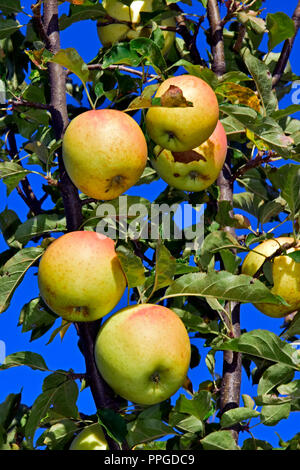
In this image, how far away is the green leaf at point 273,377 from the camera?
2250 millimetres

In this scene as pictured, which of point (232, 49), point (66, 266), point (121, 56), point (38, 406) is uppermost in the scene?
point (121, 56)

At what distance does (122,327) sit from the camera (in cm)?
190

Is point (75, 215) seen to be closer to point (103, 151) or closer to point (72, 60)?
point (103, 151)

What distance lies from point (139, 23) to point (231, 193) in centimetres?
101

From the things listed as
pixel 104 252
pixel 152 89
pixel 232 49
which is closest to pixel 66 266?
pixel 104 252

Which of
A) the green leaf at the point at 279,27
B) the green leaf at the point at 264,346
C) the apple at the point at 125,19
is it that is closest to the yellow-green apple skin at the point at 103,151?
the green leaf at the point at 264,346

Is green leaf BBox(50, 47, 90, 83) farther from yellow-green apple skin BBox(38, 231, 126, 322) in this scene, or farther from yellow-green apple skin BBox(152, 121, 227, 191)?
yellow-green apple skin BBox(38, 231, 126, 322)

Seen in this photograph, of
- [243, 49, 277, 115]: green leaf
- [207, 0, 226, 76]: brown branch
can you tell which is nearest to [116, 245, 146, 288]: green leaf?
[243, 49, 277, 115]: green leaf

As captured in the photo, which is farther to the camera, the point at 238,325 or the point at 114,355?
the point at 238,325

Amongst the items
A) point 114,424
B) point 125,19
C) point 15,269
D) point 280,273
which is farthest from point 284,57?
point 114,424

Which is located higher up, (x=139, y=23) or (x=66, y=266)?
(x=139, y=23)

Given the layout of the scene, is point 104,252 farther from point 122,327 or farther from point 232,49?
point 232,49

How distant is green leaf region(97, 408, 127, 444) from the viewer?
1966 mm

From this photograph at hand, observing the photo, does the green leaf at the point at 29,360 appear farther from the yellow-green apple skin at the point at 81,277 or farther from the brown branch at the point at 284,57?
Answer: the brown branch at the point at 284,57
